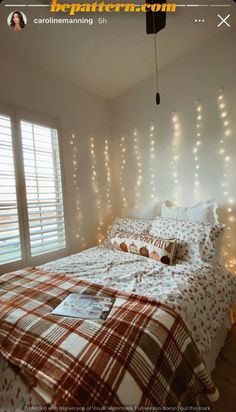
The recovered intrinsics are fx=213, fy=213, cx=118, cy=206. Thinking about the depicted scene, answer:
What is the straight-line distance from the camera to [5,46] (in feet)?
5.99

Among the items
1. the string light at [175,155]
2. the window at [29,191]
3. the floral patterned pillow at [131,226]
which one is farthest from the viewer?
the string light at [175,155]

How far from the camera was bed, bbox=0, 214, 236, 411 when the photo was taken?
0.81 meters

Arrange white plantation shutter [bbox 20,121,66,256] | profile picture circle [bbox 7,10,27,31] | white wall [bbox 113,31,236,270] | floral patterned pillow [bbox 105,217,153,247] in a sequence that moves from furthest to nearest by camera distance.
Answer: floral patterned pillow [bbox 105,217,153,247], white wall [bbox 113,31,236,270], white plantation shutter [bbox 20,121,66,256], profile picture circle [bbox 7,10,27,31]

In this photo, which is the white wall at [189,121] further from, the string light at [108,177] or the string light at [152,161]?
the string light at [108,177]

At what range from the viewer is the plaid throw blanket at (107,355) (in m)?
0.70

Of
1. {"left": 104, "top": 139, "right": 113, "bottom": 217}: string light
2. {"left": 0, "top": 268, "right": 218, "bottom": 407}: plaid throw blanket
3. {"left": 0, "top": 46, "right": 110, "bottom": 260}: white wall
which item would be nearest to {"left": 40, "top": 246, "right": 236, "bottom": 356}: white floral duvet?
{"left": 0, "top": 268, "right": 218, "bottom": 407}: plaid throw blanket

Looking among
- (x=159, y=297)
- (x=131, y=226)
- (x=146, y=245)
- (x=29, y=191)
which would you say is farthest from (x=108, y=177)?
(x=159, y=297)

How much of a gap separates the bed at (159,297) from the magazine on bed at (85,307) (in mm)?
71

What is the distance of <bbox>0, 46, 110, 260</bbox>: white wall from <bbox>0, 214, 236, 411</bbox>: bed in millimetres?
722

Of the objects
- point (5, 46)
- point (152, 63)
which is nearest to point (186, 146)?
point (152, 63)

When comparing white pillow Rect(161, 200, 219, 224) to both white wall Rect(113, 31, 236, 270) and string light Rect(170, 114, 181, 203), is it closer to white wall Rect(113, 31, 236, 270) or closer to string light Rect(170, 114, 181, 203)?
white wall Rect(113, 31, 236, 270)

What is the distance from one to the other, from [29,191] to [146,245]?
1225mm

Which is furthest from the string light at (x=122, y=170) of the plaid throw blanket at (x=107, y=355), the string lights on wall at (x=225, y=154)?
the plaid throw blanket at (x=107, y=355)

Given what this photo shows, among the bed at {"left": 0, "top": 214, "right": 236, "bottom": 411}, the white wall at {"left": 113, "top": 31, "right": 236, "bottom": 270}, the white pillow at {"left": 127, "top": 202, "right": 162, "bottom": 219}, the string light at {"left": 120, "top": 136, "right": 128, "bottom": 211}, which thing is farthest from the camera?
the string light at {"left": 120, "top": 136, "right": 128, "bottom": 211}
